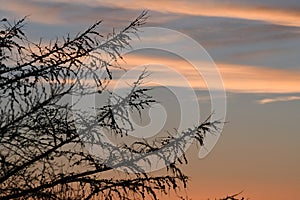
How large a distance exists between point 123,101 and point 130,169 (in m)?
1.13

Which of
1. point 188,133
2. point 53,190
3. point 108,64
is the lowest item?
point 53,190

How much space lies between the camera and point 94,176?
1288 cm

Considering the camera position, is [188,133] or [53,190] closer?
[53,190]

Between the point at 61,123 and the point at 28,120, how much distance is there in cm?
50

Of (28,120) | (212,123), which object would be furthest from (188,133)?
(28,120)

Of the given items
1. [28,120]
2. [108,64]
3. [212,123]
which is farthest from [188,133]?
[28,120]

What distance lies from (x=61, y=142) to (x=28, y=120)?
1.88ft

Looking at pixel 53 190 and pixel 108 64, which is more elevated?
pixel 108 64

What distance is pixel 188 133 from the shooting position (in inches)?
532

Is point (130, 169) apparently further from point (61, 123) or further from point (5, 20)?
point (5, 20)

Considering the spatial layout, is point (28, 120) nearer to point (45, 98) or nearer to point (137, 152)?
point (45, 98)

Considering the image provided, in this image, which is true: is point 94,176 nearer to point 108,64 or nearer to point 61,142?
point 61,142

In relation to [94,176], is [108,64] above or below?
above

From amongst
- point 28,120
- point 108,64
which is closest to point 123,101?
point 108,64
